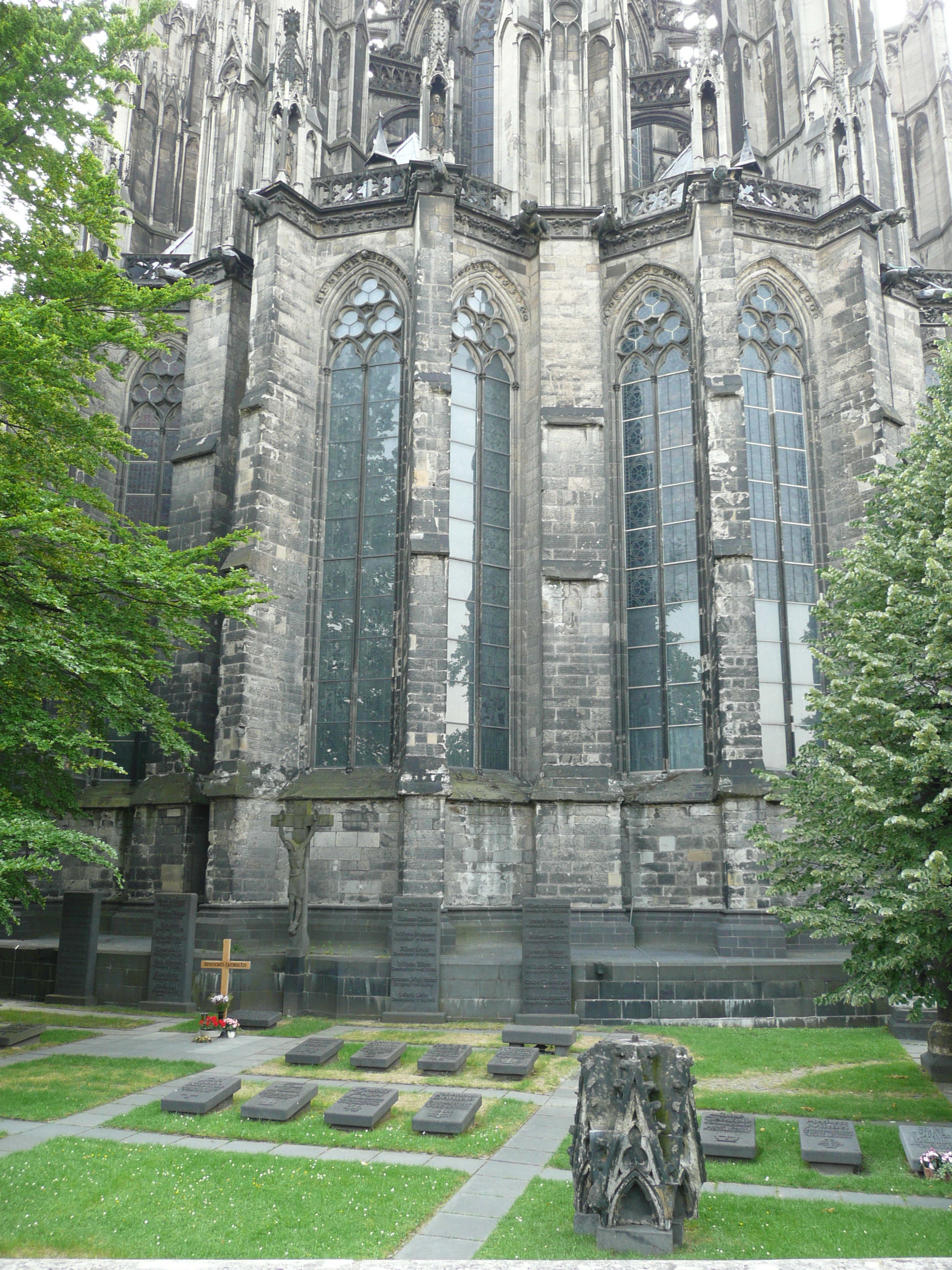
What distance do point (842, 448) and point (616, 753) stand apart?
7902 mm

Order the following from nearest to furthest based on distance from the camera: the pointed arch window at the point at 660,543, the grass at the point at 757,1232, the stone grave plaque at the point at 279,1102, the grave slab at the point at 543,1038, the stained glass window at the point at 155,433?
the grass at the point at 757,1232 < the stone grave plaque at the point at 279,1102 < the grave slab at the point at 543,1038 < the pointed arch window at the point at 660,543 < the stained glass window at the point at 155,433

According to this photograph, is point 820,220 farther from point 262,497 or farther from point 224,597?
point 224,597

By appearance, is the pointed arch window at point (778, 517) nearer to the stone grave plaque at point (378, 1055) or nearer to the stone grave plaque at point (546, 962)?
the stone grave plaque at point (546, 962)

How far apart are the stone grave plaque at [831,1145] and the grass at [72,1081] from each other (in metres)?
6.58

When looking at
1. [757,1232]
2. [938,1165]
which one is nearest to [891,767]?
[938,1165]

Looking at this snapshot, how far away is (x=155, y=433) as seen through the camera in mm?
21938

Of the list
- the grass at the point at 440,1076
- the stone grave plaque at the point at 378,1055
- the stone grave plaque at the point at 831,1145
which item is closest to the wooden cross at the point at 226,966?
the grass at the point at 440,1076

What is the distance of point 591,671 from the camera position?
17562 millimetres

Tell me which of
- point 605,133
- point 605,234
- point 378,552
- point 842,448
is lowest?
point 378,552

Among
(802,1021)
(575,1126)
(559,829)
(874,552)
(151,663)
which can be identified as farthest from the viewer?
(559,829)

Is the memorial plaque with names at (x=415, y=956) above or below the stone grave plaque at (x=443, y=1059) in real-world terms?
above

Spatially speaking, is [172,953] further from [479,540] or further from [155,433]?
[155,433]

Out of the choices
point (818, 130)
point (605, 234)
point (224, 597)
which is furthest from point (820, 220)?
point (224, 597)

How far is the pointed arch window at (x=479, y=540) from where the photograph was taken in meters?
18.0
